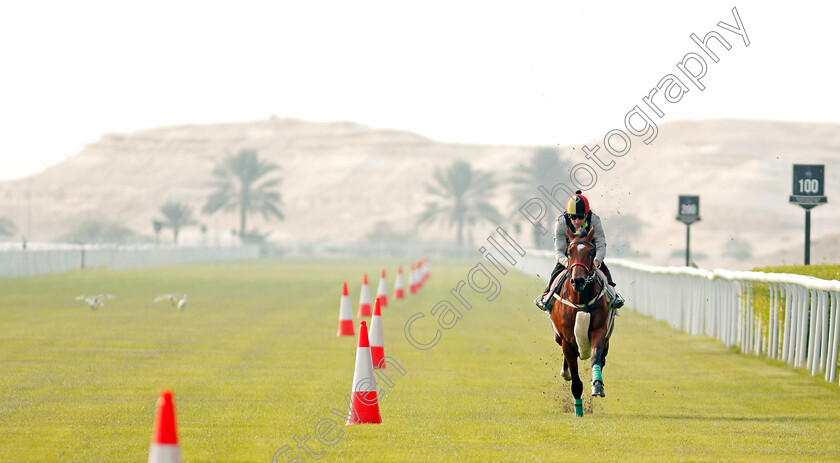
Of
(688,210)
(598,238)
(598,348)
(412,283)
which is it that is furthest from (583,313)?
(412,283)

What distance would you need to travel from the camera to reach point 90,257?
5256 centimetres

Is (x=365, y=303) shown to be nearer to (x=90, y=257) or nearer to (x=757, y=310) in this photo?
(x=757, y=310)

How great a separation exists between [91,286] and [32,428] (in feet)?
88.1

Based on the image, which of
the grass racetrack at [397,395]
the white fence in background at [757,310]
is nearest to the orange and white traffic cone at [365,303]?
the grass racetrack at [397,395]

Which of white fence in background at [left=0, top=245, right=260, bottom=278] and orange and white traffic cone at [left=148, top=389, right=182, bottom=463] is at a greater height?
orange and white traffic cone at [left=148, top=389, right=182, bottom=463]

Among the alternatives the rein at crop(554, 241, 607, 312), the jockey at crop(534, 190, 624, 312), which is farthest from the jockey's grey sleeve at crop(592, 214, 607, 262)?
the rein at crop(554, 241, 607, 312)

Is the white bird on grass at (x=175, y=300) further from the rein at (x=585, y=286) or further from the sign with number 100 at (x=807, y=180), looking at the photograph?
the rein at (x=585, y=286)

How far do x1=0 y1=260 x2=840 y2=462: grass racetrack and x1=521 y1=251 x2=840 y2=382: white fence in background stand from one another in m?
0.34

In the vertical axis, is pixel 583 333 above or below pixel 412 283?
above

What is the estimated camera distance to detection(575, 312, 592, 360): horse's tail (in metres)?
10.9

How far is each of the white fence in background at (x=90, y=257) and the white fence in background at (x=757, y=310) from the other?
24491mm

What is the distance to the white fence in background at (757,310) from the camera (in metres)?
13.7

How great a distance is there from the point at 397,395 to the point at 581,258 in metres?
2.81

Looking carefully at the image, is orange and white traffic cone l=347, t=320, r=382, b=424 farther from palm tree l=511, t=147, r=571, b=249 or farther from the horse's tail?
palm tree l=511, t=147, r=571, b=249
